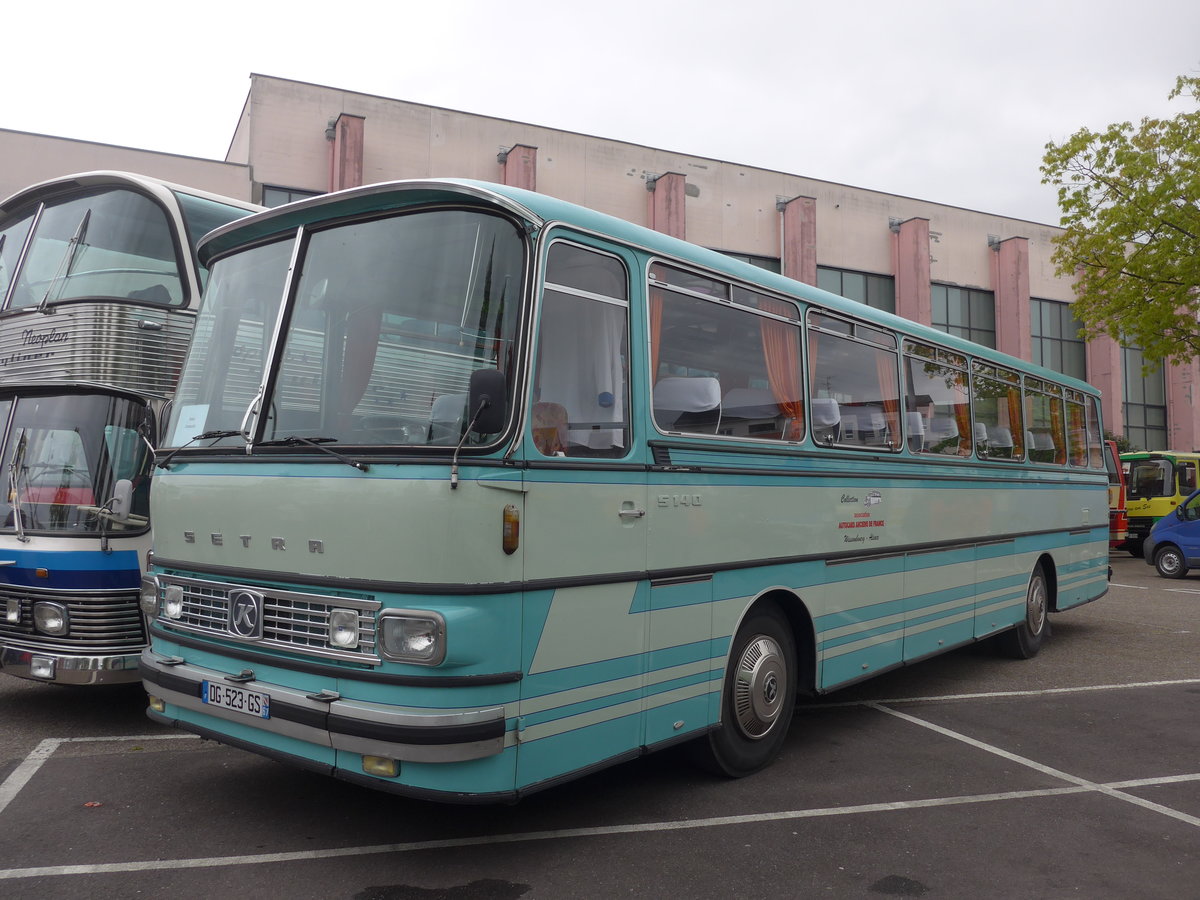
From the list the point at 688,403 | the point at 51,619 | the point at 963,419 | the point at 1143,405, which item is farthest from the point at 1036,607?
the point at 1143,405

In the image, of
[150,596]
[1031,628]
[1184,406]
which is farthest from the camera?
[1184,406]

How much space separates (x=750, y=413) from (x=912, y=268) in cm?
3105

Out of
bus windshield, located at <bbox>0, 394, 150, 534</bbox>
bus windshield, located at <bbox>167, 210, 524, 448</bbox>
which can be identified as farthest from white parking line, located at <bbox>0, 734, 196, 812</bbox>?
bus windshield, located at <bbox>167, 210, 524, 448</bbox>

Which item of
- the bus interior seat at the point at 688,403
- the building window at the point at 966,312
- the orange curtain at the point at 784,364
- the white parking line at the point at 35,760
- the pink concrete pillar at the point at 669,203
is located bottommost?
the white parking line at the point at 35,760

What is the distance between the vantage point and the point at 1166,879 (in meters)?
4.37

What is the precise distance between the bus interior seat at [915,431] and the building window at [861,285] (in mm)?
26426

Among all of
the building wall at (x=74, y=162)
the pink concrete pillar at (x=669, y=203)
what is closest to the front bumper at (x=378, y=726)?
the building wall at (x=74, y=162)

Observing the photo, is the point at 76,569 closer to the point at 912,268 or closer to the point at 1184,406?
the point at 912,268

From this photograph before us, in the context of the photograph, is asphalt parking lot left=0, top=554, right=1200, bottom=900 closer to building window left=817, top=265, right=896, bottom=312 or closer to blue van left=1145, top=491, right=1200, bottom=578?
blue van left=1145, top=491, right=1200, bottom=578

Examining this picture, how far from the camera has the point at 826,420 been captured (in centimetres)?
647

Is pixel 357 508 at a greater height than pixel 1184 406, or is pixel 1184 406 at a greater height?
pixel 1184 406

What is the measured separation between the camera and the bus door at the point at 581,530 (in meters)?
4.17

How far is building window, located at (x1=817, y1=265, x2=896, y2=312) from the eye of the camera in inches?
1330

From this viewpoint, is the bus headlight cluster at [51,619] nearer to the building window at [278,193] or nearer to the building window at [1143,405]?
the building window at [278,193]
